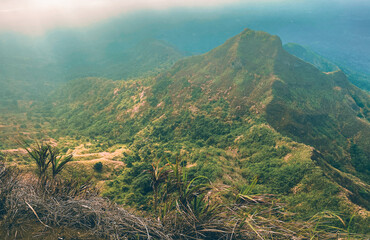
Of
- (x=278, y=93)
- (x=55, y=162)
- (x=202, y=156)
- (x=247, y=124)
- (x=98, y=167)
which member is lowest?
(x=202, y=156)

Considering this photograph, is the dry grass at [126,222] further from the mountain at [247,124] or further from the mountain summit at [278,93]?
the mountain summit at [278,93]

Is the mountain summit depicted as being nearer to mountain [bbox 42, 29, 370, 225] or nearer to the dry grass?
mountain [bbox 42, 29, 370, 225]

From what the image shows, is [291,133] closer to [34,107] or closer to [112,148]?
[112,148]

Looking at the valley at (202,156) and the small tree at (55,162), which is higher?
the small tree at (55,162)

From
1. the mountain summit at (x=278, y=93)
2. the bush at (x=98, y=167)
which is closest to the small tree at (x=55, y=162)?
the bush at (x=98, y=167)

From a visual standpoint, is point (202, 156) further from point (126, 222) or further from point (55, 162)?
point (126, 222)

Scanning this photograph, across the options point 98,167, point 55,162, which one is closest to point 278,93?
point 98,167

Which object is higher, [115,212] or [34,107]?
[115,212]

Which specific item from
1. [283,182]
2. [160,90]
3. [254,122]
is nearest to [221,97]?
A: [254,122]
